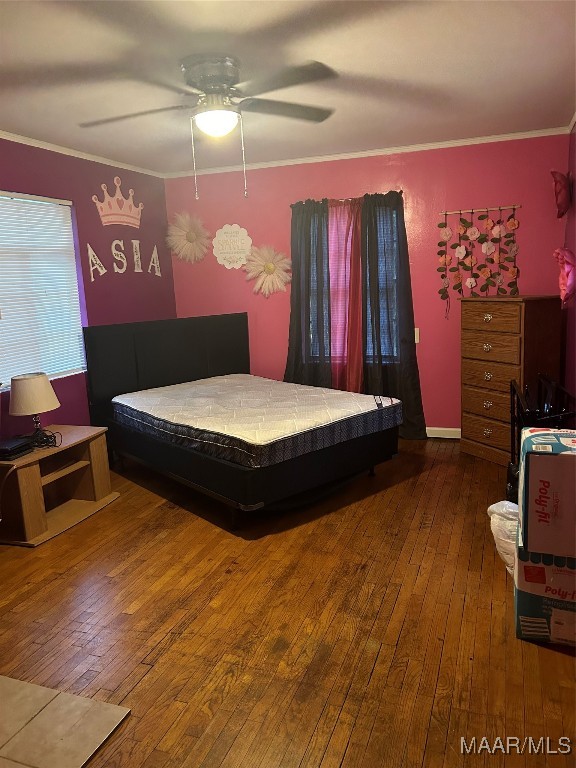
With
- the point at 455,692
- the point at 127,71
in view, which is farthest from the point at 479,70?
the point at 455,692

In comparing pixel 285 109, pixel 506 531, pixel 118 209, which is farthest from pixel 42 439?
pixel 506 531

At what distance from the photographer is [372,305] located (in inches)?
190

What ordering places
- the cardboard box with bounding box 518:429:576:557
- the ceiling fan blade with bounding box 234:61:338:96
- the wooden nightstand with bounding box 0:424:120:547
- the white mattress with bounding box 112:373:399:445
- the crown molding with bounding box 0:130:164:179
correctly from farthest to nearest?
1. the crown molding with bounding box 0:130:164:179
2. the white mattress with bounding box 112:373:399:445
3. the wooden nightstand with bounding box 0:424:120:547
4. the ceiling fan blade with bounding box 234:61:338:96
5. the cardboard box with bounding box 518:429:576:557

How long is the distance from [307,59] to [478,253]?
8.04ft

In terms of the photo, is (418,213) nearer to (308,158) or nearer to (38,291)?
(308,158)

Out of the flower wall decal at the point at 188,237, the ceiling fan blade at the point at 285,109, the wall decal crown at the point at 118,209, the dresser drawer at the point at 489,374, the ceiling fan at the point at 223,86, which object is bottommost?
the dresser drawer at the point at 489,374

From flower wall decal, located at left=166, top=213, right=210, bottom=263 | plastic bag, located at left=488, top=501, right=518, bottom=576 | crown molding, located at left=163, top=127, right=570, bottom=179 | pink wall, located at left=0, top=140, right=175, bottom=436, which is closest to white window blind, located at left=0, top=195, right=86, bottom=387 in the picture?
pink wall, located at left=0, top=140, right=175, bottom=436

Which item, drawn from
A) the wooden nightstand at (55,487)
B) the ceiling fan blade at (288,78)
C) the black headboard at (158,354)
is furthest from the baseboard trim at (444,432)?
the ceiling fan blade at (288,78)

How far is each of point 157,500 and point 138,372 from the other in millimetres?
1263

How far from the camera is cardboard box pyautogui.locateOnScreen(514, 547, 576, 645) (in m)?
2.09

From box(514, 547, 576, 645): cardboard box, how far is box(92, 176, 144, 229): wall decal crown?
4.01 meters

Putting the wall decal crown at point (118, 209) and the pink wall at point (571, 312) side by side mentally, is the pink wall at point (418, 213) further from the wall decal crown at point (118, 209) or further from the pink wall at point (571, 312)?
the wall decal crown at point (118, 209)

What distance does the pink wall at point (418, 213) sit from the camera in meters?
4.33

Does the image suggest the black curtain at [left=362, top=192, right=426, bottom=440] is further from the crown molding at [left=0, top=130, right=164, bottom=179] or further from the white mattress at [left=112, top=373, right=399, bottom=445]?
the crown molding at [left=0, top=130, right=164, bottom=179]
